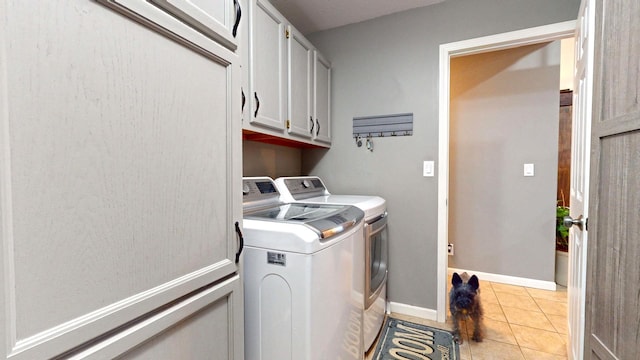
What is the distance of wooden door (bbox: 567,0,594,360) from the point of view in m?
1.15

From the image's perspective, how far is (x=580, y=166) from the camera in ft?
4.53

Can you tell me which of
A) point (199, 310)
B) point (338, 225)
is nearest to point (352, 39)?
point (338, 225)

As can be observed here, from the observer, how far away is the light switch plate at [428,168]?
7.10 feet

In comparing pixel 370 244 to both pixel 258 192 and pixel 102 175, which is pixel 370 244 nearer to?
pixel 258 192

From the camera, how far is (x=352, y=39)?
2395 millimetres

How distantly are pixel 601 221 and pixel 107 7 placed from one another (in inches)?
55.7

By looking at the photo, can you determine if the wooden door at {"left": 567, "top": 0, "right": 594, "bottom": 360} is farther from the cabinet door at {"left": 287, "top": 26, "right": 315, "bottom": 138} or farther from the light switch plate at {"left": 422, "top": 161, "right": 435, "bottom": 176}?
the cabinet door at {"left": 287, "top": 26, "right": 315, "bottom": 138}

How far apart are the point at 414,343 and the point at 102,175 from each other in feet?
6.57

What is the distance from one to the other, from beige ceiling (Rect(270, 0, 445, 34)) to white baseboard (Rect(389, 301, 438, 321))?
7.71 feet

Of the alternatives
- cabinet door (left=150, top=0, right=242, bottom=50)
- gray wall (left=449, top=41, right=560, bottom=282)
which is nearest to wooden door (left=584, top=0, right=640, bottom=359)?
cabinet door (left=150, top=0, right=242, bottom=50)

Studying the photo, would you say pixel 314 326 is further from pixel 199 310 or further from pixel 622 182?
pixel 622 182

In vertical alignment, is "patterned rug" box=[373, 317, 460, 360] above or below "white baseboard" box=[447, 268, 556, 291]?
below

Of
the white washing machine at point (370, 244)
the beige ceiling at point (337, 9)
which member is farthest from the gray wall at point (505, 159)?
the white washing machine at point (370, 244)

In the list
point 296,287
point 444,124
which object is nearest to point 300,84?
point 444,124
